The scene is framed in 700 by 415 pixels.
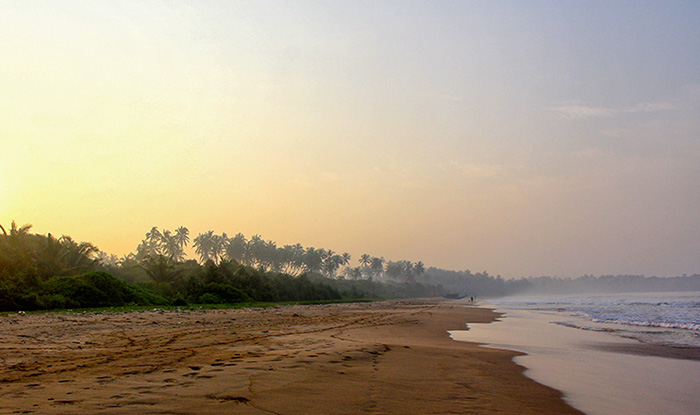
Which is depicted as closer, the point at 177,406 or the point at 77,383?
the point at 177,406

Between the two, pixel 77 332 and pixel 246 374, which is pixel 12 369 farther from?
pixel 77 332

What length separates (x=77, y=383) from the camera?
5.59 m

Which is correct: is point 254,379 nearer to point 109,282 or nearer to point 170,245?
point 109,282

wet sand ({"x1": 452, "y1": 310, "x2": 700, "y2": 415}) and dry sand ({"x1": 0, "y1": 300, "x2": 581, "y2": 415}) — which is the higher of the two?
dry sand ({"x1": 0, "y1": 300, "x2": 581, "y2": 415})

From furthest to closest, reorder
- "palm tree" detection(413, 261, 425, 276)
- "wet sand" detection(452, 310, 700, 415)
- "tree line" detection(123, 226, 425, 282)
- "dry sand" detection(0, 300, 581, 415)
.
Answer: "palm tree" detection(413, 261, 425, 276) < "tree line" detection(123, 226, 425, 282) < "wet sand" detection(452, 310, 700, 415) < "dry sand" detection(0, 300, 581, 415)

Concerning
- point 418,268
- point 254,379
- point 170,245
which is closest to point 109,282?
point 254,379

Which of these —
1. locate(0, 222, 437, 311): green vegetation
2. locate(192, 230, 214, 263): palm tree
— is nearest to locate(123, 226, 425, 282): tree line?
locate(192, 230, 214, 263): palm tree

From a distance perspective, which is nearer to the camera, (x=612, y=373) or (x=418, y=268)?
(x=612, y=373)

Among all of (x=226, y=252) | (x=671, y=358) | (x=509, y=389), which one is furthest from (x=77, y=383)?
(x=226, y=252)

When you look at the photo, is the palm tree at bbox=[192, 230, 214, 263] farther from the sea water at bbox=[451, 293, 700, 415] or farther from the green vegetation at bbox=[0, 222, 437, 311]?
the sea water at bbox=[451, 293, 700, 415]

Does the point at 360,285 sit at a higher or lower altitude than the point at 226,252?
lower

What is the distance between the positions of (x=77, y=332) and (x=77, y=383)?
27.2 feet

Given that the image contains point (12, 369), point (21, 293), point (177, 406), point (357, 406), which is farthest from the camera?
point (21, 293)

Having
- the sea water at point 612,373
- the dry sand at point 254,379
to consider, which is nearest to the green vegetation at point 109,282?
the dry sand at point 254,379
